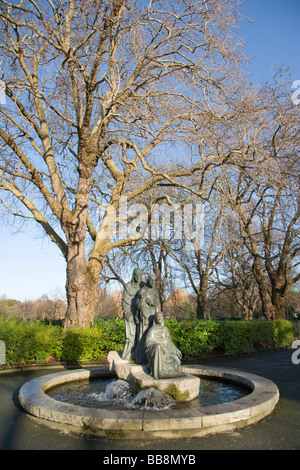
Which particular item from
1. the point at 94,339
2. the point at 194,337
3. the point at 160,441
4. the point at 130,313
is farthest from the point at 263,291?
the point at 160,441

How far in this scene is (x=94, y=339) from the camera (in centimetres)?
1153

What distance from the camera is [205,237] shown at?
27.6 meters

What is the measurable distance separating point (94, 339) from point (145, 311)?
197 inches

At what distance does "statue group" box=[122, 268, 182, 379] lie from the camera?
20.9ft

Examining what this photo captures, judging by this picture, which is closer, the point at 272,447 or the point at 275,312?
the point at 272,447

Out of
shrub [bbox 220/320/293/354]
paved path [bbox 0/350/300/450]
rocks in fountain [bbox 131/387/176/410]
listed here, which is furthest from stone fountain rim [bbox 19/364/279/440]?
shrub [bbox 220/320/293/354]

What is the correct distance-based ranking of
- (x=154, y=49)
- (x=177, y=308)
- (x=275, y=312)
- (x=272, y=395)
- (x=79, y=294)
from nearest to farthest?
(x=272, y=395) < (x=154, y=49) < (x=79, y=294) < (x=275, y=312) < (x=177, y=308)

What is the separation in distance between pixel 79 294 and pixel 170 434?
26.5 ft

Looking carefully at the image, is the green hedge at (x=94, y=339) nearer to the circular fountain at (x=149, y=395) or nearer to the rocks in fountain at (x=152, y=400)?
the circular fountain at (x=149, y=395)

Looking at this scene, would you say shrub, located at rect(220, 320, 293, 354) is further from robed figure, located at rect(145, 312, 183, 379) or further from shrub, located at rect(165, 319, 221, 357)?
robed figure, located at rect(145, 312, 183, 379)

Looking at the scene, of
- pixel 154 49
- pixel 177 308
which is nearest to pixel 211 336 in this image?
pixel 154 49

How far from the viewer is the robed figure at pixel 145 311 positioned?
281 inches

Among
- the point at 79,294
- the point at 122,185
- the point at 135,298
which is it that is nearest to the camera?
the point at 135,298

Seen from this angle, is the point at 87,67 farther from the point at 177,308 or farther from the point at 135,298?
the point at 177,308
